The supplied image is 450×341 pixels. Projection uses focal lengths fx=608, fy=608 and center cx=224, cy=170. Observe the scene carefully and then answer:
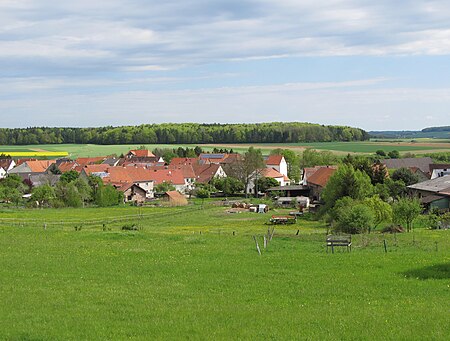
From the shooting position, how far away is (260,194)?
328 feet

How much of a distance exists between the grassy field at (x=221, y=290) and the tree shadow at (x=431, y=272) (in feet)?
0.11

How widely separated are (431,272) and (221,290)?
25.7 feet

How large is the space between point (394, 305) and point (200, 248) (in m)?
14.5

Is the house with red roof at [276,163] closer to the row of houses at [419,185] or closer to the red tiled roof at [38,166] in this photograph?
the row of houses at [419,185]

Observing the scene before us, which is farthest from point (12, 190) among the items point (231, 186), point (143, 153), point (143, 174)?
point (143, 153)

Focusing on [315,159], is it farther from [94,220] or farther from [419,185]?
[94,220]

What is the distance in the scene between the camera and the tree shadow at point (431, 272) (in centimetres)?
2058

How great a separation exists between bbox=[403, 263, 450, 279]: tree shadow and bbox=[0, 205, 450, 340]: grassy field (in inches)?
1.4

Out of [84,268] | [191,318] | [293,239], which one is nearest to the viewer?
[191,318]

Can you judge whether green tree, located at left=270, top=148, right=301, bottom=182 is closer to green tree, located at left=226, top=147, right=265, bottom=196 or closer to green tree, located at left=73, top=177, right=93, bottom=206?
green tree, located at left=226, top=147, right=265, bottom=196

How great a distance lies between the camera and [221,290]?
18.4m

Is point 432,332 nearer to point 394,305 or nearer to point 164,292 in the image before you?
point 394,305

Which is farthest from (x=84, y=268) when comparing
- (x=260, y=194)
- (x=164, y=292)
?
(x=260, y=194)

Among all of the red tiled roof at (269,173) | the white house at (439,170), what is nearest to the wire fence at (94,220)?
the red tiled roof at (269,173)
